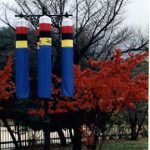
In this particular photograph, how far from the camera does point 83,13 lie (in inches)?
669

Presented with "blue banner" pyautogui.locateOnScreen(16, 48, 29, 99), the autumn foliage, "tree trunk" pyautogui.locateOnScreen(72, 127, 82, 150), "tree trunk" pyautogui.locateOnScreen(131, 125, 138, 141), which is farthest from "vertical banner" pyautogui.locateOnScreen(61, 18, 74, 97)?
"tree trunk" pyautogui.locateOnScreen(131, 125, 138, 141)

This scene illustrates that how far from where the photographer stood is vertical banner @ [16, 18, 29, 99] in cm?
904

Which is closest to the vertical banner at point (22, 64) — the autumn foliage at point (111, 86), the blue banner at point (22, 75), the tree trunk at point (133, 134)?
the blue banner at point (22, 75)

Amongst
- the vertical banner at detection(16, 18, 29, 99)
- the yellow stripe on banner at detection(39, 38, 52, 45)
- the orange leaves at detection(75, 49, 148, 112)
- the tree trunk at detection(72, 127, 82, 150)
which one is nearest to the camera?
the yellow stripe on banner at detection(39, 38, 52, 45)

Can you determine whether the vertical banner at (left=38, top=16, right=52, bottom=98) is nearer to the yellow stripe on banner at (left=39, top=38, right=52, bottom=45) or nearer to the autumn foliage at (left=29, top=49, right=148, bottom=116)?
the yellow stripe on banner at (left=39, top=38, right=52, bottom=45)

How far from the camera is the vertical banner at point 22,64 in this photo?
904 cm

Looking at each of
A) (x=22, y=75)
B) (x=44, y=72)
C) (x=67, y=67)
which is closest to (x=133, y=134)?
(x=67, y=67)

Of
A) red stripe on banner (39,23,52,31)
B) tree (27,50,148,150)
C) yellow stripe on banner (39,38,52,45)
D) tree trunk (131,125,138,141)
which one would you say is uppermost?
red stripe on banner (39,23,52,31)

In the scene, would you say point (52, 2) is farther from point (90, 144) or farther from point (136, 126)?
point (136, 126)

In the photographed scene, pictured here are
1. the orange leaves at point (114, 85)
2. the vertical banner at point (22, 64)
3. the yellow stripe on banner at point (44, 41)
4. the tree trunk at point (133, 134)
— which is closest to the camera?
the yellow stripe on banner at point (44, 41)

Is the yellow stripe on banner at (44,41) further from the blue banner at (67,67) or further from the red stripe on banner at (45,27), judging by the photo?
the blue banner at (67,67)

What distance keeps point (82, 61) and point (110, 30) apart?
1.57m

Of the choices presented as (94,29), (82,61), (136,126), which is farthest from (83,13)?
(136,126)

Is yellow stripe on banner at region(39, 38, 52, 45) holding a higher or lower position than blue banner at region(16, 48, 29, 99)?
higher
